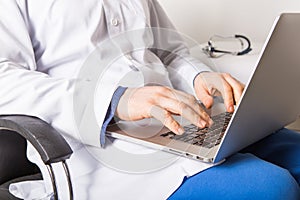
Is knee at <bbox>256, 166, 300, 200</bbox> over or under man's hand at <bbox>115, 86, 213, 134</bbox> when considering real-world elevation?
under

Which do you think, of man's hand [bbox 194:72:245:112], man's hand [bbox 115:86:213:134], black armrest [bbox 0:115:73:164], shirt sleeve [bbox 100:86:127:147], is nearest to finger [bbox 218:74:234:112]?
man's hand [bbox 194:72:245:112]

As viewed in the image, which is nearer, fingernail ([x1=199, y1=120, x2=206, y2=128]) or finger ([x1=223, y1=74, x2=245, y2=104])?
fingernail ([x1=199, y1=120, x2=206, y2=128])

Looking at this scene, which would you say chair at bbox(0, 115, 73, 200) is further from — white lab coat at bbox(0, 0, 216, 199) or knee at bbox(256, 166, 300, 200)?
knee at bbox(256, 166, 300, 200)

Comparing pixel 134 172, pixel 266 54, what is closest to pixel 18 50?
pixel 134 172

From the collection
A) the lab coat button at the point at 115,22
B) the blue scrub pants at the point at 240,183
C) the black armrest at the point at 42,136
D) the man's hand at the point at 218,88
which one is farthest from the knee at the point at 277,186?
the lab coat button at the point at 115,22

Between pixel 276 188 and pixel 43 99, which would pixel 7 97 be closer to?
pixel 43 99

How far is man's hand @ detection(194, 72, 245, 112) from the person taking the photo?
100cm

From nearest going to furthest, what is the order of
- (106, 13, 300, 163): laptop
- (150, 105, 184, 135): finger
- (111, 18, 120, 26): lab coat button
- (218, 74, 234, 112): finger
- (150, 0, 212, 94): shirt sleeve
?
(106, 13, 300, 163): laptop, (150, 105, 184, 135): finger, (218, 74, 234, 112): finger, (111, 18, 120, 26): lab coat button, (150, 0, 212, 94): shirt sleeve

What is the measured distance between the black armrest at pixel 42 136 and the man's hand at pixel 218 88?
38 cm

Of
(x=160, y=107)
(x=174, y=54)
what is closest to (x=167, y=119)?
(x=160, y=107)

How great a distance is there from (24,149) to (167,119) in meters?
0.41

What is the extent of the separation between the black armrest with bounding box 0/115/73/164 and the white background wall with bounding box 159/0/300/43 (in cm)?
119

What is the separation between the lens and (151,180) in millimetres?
855

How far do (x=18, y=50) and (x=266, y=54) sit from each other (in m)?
0.58
